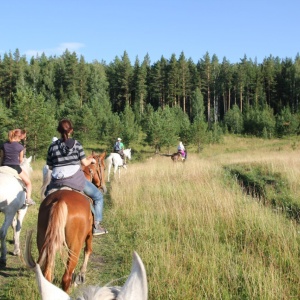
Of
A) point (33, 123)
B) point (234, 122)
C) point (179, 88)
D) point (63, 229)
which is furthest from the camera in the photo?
point (179, 88)

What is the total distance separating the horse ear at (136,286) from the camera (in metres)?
1.53

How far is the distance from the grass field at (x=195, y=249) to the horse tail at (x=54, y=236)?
0.87 meters

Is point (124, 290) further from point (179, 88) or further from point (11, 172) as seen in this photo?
point (179, 88)

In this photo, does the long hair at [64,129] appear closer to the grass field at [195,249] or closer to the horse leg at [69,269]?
the horse leg at [69,269]

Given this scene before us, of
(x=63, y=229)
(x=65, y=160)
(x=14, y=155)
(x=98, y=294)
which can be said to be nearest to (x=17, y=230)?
(x=14, y=155)

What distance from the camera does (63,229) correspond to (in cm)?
347

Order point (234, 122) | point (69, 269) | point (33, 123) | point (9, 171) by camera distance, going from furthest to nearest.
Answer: point (234, 122), point (33, 123), point (9, 171), point (69, 269)

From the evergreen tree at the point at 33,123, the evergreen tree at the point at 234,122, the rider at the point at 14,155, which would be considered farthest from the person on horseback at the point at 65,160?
the evergreen tree at the point at 234,122

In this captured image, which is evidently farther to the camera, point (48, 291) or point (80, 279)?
point (80, 279)

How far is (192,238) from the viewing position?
5523mm

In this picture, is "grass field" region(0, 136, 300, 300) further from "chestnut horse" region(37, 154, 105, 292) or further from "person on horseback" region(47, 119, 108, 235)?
"person on horseback" region(47, 119, 108, 235)

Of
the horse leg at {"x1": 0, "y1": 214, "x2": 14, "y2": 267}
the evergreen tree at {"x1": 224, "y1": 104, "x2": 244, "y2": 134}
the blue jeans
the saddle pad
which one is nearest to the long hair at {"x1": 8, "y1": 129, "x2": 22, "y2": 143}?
the saddle pad

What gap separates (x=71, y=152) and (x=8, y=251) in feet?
9.31

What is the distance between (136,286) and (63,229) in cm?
212
